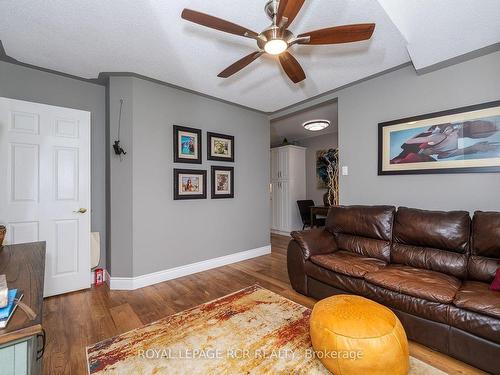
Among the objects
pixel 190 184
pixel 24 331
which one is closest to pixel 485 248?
pixel 24 331

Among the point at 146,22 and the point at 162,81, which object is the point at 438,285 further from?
the point at 162,81

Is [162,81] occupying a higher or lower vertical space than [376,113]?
higher

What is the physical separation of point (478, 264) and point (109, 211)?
3732 millimetres

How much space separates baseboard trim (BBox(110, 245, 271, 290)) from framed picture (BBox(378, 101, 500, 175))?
2.38 metres

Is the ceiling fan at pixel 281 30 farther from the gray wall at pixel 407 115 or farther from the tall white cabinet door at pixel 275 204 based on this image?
the tall white cabinet door at pixel 275 204

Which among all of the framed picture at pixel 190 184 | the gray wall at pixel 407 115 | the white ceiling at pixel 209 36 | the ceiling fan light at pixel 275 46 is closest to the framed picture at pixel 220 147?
the framed picture at pixel 190 184

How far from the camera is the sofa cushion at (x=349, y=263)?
2090mm

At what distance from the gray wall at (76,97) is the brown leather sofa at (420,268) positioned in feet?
8.22

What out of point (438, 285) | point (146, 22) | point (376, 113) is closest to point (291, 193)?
point (376, 113)

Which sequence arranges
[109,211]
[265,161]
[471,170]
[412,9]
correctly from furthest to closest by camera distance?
[265,161] → [109,211] → [471,170] → [412,9]

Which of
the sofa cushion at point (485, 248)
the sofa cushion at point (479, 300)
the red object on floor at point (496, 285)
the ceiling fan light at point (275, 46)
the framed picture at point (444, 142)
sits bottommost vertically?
the sofa cushion at point (479, 300)

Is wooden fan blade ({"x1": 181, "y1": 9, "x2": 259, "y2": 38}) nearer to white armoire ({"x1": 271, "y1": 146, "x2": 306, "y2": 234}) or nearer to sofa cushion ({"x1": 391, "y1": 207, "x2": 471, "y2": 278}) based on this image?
sofa cushion ({"x1": 391, "y1": 207, "x2": 471, "y2": 278})

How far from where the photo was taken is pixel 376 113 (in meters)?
2.98

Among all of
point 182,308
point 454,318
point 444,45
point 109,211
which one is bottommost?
point 182,308
